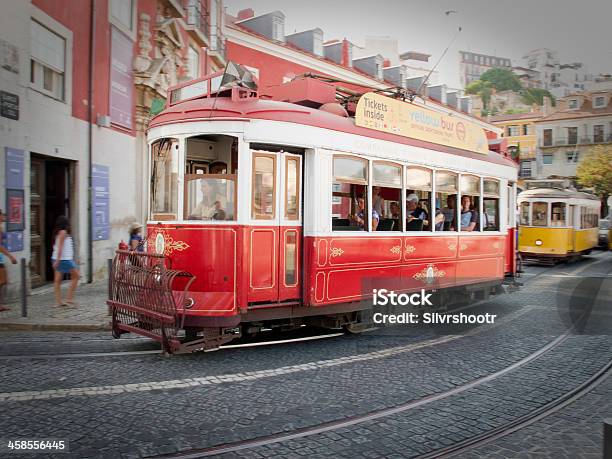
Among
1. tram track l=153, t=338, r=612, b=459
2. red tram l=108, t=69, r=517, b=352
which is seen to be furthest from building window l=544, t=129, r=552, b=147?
tram track l=153, t=338, r=612, b=459

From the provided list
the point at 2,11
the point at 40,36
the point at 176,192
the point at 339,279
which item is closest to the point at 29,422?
the point at 176,192

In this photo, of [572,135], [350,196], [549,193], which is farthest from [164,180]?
[572,135]

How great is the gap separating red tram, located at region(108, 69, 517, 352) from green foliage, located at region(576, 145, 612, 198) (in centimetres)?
3609

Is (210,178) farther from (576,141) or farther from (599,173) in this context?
(576,141)

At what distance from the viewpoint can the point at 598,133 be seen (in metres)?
48.5

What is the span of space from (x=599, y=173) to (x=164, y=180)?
40.0m

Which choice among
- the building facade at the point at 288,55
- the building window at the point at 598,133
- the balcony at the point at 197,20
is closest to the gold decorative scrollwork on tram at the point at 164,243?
the balcony at the point at 197,20

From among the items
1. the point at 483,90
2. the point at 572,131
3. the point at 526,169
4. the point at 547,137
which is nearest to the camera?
the point at 572,131

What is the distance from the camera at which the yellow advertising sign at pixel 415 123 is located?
7668 mm

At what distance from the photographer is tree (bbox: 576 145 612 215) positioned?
3872 cm

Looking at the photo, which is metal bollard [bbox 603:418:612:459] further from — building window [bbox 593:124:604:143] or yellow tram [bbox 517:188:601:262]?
building window [bbox 593:124:604:143]

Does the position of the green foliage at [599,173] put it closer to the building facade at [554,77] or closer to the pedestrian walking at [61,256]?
the pedestrian walking at [61,256]

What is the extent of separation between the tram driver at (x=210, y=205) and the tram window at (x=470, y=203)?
468cm

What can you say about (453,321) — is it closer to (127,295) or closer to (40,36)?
(127,295)
